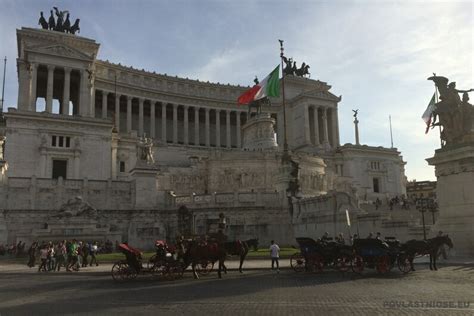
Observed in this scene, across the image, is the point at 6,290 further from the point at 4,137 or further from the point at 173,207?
the point at 4,137

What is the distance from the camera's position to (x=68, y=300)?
12828 millimetres

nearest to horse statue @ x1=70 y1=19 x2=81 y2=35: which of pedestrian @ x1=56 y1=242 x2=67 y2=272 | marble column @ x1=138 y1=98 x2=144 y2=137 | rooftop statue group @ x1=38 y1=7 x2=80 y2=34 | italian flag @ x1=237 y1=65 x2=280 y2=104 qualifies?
rooftop statue group @ x1=38 y1=7 x2=80 y2=34

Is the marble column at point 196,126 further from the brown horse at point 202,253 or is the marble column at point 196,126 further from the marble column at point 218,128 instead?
the brown horse at point 202,253

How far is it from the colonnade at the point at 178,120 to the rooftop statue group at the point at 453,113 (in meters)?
73.1

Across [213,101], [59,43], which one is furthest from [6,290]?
[213,101]

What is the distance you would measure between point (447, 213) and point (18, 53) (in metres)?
84.2

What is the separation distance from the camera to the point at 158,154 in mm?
72250

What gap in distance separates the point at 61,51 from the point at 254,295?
73.4 metres

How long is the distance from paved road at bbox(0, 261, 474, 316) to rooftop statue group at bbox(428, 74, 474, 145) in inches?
316

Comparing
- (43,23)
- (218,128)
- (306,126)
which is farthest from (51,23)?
(306,126)

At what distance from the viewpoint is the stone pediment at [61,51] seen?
2904 inches

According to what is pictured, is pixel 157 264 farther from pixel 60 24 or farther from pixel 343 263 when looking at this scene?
pixel 60 24

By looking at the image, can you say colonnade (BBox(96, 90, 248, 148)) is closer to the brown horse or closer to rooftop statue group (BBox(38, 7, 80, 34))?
rooftop statue group (BBox(38, 7, 80, 34))

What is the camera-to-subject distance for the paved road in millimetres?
10812
